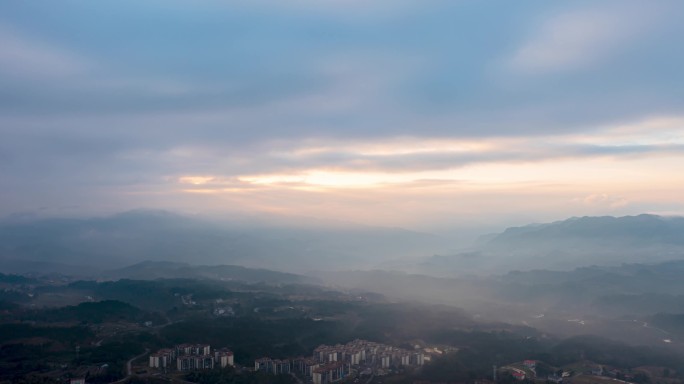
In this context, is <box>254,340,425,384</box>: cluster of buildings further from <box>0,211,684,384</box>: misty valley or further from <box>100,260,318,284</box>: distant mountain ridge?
<box>100,260,318,284</box>: distant mountain ridge

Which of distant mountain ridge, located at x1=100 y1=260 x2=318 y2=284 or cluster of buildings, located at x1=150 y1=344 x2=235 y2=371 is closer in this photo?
cluster of buildings, located at x1=150 y1=344 x2=235 y2=371

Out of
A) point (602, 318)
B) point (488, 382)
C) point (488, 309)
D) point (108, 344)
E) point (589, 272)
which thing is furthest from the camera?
point (589, 272)

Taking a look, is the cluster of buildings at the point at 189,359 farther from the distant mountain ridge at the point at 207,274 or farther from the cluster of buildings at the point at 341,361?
the distant mountain ridge at the point at 207,274

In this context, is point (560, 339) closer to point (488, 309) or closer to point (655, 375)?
point (655, 375)

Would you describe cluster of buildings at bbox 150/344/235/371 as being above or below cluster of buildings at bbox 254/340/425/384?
above

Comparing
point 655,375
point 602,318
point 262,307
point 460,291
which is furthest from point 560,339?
point 460,291

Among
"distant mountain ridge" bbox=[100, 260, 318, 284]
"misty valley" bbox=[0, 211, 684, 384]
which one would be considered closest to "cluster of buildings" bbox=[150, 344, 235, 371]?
"misty valley" bbox=[0, 211, 684, 384]

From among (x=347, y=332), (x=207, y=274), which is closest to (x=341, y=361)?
(x=347, y=332)
